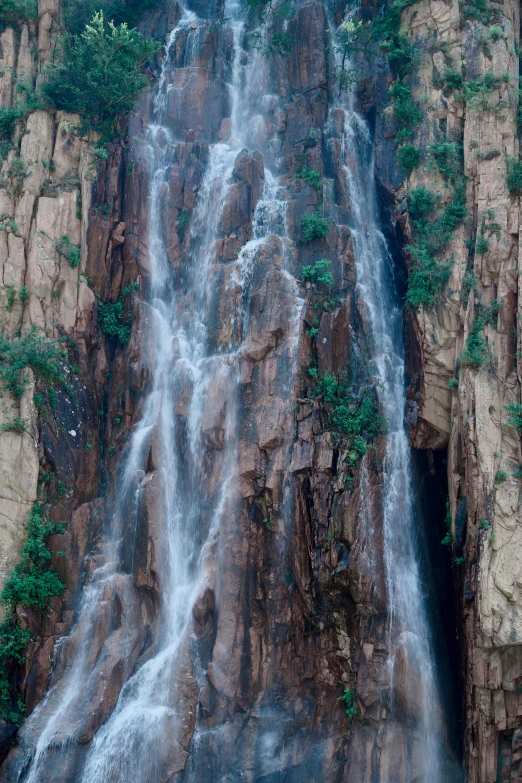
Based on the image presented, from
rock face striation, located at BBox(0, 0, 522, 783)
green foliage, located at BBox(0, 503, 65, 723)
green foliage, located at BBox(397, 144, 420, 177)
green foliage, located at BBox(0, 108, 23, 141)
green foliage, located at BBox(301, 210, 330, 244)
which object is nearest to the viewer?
rock face striation, located at BBox(0, 0, 522, 783)

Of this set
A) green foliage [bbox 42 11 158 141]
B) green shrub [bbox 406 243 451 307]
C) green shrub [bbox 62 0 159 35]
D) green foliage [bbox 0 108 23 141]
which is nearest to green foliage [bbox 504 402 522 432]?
green shrub [bbox 406 243 451 307]

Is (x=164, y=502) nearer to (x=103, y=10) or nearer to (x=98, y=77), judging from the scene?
(x=98, y=77)

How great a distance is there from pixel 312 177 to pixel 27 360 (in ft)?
37.3

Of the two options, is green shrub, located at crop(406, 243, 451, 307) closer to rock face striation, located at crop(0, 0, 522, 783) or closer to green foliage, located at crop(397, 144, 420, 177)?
A: rock face striation, located at crop(0, 0, 522, 783)

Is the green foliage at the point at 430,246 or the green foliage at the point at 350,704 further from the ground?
the green foliage at the point at 430,246

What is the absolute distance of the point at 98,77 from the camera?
71.6 ft

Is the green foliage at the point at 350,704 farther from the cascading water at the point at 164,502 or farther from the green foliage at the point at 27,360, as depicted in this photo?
the green foliage at the point at 27,360

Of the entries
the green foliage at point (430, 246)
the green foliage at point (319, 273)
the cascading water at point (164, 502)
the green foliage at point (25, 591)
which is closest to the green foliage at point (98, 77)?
the cascading water at point (164, 502)

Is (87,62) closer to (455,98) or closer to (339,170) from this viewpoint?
(339,170)

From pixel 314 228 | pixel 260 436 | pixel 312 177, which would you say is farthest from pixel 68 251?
pixel 260 436

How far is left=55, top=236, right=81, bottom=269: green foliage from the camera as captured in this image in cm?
2070

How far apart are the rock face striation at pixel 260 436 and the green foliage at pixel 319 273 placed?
11 centimetres

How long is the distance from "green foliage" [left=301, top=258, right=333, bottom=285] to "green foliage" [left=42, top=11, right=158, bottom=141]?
907 cm

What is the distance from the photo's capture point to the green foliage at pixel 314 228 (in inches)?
821
